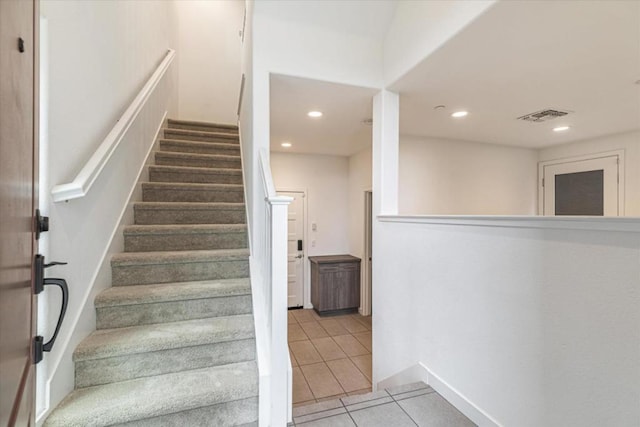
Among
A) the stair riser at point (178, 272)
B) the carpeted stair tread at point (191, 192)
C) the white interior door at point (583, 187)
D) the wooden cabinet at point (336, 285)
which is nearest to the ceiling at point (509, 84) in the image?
the white interior door at point (583, 187)

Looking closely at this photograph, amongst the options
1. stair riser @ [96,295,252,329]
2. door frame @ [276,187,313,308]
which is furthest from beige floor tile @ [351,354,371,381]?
stair riser @ [96,295,252,329]

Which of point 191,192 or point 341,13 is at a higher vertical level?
point 341,13

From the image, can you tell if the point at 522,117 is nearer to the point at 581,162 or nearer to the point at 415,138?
the point at 415,138

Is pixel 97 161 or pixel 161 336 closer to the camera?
pixel 97 161

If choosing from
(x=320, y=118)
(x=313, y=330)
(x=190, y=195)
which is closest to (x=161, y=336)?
(x=190, y=195)

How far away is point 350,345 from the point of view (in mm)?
3719

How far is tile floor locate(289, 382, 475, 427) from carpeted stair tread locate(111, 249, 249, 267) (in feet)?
3.64

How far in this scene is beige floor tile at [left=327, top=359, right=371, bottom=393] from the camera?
2857 millimetres

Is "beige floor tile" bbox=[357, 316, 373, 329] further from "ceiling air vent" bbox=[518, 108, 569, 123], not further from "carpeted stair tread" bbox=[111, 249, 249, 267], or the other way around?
"ceiling air vent" bbox=[518, 108, 569, 123]

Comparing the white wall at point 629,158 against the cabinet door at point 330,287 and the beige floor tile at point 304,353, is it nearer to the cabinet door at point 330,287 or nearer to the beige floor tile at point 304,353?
the cabinet door at point 330,287

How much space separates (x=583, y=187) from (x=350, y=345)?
3.87 meters

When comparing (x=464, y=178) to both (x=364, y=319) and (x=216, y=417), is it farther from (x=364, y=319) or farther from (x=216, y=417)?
(x=216, y=417)

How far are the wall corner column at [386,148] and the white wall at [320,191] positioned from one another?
8.34 ft

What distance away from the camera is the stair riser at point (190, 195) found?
2.61 meters
